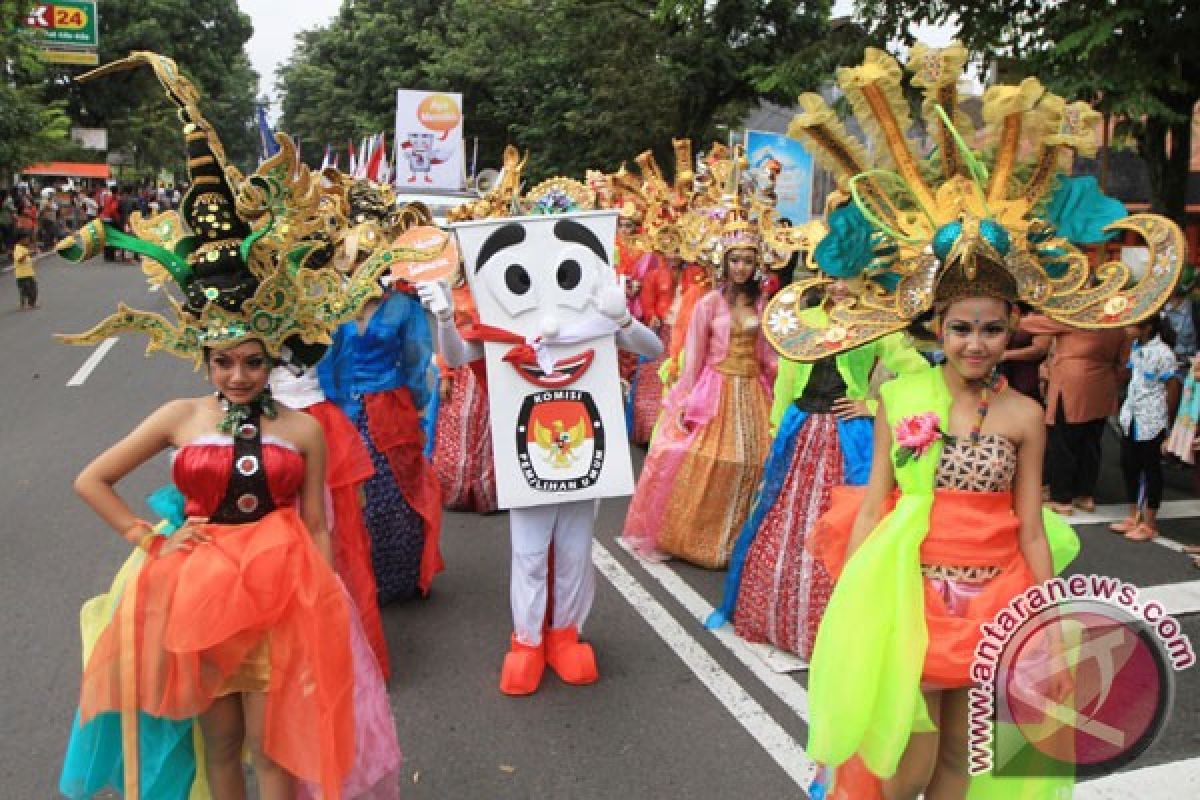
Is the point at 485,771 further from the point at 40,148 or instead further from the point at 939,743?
the point at 40,148

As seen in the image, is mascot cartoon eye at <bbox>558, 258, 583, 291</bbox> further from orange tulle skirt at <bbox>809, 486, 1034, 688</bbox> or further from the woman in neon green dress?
orange tulle skirt at <bbox>809, 486, 1034, 688</bbox>

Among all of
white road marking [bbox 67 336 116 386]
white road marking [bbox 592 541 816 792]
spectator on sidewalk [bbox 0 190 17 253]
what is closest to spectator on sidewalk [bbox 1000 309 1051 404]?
white road marking [bbox 592 541 816 792]

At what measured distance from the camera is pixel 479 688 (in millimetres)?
4480

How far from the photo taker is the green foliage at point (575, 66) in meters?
19.2

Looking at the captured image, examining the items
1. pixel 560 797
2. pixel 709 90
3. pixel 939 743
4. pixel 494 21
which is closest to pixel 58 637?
pixel 560 797

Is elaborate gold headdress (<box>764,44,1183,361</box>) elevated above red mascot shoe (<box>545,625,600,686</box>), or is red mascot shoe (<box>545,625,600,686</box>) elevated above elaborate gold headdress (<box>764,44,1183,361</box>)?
elaborate gold headdress (<box>764,44,1183,361</box>)

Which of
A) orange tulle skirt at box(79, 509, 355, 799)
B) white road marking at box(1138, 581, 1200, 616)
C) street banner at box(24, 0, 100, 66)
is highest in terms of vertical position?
street banner at box(24, 0, 100, 66)

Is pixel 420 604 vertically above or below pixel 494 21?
below

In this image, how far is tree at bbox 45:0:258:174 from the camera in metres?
38.9

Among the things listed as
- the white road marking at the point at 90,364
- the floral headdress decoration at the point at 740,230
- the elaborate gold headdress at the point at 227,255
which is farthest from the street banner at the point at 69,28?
the elaborate gold headdress at the point at 227,255

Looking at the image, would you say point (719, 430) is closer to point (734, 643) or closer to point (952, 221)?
point (734, 643)

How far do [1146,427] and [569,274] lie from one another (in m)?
4.67

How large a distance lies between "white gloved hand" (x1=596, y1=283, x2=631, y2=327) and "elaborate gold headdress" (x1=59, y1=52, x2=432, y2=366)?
139 cm

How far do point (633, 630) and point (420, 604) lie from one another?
3.88 ft
